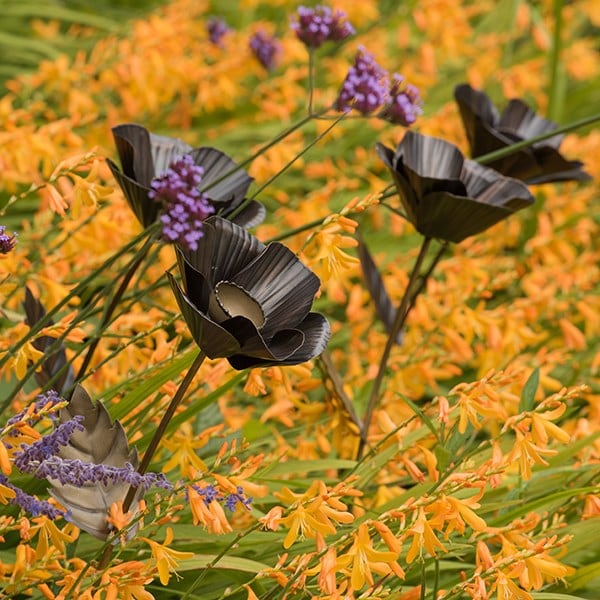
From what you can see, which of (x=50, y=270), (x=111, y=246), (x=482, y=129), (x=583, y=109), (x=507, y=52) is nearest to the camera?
(x=50, y=270)

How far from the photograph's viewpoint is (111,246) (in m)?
1.87

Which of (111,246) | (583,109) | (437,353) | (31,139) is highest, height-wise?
(583,109)

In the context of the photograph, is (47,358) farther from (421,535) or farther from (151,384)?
(421,535)

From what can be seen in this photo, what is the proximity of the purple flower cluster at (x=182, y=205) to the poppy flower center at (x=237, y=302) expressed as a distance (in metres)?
0.15

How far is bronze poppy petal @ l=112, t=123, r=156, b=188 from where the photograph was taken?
1343 millimetres

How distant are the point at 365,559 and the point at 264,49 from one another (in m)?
1.89

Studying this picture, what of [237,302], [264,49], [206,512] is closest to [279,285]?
[237,302]

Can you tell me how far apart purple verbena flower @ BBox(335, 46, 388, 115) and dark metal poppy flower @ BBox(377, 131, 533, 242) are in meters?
0.09

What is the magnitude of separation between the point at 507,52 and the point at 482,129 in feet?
5.25

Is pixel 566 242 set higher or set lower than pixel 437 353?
higher

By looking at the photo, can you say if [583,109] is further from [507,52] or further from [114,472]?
[114,472]

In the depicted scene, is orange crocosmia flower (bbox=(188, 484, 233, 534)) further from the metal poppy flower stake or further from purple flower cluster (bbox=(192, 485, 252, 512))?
the metal poppy flower stake

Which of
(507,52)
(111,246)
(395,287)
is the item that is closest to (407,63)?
(507,52)

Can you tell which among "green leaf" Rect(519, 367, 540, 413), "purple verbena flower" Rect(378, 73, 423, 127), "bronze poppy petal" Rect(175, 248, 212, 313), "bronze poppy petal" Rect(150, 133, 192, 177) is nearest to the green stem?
"purple verbena flower" Rect(378, 73, 423, 127)
